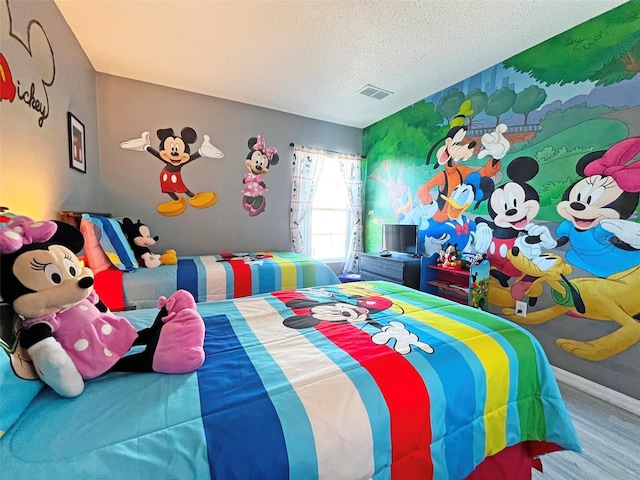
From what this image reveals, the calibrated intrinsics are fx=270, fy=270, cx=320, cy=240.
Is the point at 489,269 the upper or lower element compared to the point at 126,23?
→ lower

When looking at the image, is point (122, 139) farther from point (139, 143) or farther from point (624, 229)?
point (624, 229)

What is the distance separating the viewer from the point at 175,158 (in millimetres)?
3221

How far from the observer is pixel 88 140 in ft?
8.54

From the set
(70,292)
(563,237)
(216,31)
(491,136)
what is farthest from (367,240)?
(70,292)

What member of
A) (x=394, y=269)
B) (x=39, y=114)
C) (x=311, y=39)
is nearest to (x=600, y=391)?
(x=394, y=269)

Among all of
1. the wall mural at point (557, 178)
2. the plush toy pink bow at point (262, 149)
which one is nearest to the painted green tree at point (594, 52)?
the wall mural at point (557, 178)

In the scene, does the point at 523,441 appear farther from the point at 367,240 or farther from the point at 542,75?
the point at 367,240

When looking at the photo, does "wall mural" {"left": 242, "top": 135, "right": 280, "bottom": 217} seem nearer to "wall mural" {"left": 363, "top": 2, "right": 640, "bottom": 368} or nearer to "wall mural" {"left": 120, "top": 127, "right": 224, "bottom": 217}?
"wall mural" {"left": 120, "top": 127, "right": 224, "bottom": 217}

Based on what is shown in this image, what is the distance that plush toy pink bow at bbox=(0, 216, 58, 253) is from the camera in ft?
2.37

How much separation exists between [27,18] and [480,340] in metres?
2.91

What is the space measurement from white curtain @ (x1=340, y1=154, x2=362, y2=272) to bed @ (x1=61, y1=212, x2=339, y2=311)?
161cm

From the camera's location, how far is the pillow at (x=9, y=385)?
0.60m

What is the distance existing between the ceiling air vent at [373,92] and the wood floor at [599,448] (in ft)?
10.7

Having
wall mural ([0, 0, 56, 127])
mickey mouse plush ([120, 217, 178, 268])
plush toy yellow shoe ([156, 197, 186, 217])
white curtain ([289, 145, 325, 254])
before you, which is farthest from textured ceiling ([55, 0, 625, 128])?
mickey mouse plush ([120, 217, 178, 268])
